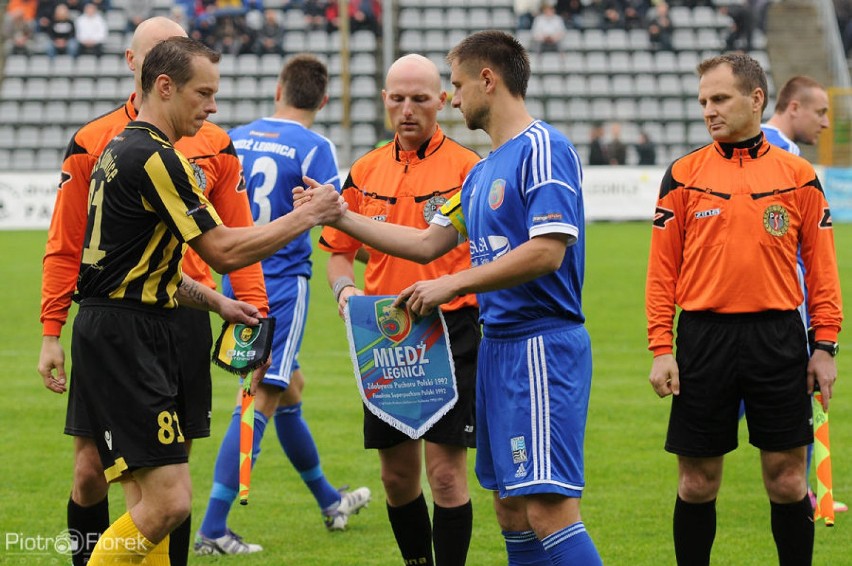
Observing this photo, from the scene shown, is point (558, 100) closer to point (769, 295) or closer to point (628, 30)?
point (628, 30)

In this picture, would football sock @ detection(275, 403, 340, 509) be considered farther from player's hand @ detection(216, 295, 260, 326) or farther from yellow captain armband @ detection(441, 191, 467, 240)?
yellow captain armband @ detection(441, 191, 467, 240)

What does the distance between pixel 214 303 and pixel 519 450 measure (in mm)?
1314

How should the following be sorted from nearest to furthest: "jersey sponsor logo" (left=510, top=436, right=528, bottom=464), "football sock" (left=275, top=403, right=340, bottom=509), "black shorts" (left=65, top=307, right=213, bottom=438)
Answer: "jersey sponsor logo" (left=510, top=436, right=528, bottom=464) < "black shorts" (left=65, top=307, right=213, bottom=438) < "football sock" (left=275, top=403, right=340, bottom=509)

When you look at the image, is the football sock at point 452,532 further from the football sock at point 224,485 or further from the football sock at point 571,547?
the football sock at point 224,485

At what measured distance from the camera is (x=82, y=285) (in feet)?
14.4

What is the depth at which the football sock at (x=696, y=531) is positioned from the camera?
16.6ft

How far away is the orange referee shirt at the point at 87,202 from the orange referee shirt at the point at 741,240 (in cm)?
167

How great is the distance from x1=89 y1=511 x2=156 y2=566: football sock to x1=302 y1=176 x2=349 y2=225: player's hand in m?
1.25

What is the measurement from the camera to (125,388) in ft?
14.1

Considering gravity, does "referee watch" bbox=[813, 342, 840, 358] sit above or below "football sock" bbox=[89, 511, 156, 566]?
above

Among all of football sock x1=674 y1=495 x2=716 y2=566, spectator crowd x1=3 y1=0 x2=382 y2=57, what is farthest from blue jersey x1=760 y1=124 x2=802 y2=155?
spectator crowd x1=3 y1=0 x2=382 y2=57

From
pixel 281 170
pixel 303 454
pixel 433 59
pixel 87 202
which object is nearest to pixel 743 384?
pixel 303 454

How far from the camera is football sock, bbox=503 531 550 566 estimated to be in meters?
4.61

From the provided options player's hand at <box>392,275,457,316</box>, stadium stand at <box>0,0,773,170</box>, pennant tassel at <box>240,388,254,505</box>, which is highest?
stadium stand at <box>0,0,773,170</box>
